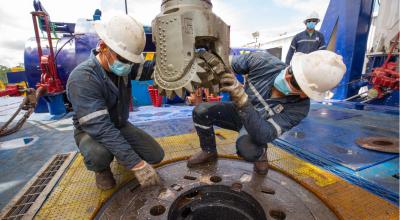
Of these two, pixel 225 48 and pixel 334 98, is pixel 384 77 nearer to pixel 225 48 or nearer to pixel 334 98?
pixel 334 98

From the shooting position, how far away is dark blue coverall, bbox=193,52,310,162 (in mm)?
1671

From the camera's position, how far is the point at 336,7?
5277mm

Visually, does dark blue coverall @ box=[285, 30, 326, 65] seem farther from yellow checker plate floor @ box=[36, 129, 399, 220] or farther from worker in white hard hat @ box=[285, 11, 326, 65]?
yellow checker plate floor @ box=[36, 129, 399, 220]

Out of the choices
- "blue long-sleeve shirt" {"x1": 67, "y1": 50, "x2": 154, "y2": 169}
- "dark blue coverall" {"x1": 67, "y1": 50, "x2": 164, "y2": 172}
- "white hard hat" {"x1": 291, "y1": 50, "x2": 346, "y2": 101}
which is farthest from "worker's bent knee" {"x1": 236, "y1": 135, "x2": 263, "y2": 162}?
"blue long-sleeve shirt" {"x1": 67, "y1": 50, "x2": 154, "y2": 169}

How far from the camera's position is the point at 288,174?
1.90m

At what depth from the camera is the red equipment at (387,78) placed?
3986mm

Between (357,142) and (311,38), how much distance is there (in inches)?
103

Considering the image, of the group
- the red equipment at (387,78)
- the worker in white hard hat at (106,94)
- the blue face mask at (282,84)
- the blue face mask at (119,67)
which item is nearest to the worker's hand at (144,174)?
the worker in white hard hat at (106,94)

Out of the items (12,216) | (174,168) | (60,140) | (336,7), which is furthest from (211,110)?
(336,7)

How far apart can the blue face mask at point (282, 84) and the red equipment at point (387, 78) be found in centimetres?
357

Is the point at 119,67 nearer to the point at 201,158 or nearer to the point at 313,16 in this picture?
the point at 201,158

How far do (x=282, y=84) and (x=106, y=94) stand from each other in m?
1.42

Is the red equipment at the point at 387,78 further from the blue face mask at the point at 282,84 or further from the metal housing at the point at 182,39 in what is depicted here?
the metal housing at the point at 182,39

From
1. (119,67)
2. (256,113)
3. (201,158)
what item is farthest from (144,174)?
(256,113)
